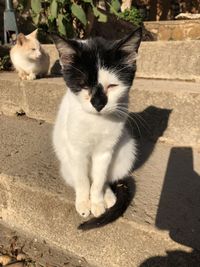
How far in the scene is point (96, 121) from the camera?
143cm

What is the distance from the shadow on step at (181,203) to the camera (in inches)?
51.8

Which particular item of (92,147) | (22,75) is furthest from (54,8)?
(92,147)

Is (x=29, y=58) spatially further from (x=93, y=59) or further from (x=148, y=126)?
(x=93, y=59)

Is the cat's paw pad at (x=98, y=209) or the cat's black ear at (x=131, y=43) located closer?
the cat's black ear at (x=131, y=43)

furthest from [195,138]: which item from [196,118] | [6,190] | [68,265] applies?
[6,190]

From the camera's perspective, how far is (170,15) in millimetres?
9961

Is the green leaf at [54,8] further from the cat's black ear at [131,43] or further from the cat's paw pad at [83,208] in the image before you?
the cat's paw pad at [83,208]

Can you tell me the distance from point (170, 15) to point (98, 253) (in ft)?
32.5

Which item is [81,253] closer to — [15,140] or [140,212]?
[140,212]

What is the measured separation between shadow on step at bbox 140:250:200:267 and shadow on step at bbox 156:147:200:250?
0.05 metres

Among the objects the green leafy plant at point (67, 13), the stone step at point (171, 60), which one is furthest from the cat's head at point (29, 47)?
the stone step at point (171, 60)

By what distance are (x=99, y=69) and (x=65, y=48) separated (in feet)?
0.60

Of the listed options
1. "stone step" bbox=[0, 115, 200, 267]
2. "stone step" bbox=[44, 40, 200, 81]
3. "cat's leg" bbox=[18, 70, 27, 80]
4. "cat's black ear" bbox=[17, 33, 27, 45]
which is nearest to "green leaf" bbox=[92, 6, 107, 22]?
"stone step" bbox=[44, 40, 200, 81]

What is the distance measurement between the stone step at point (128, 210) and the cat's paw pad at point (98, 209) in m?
0.08
